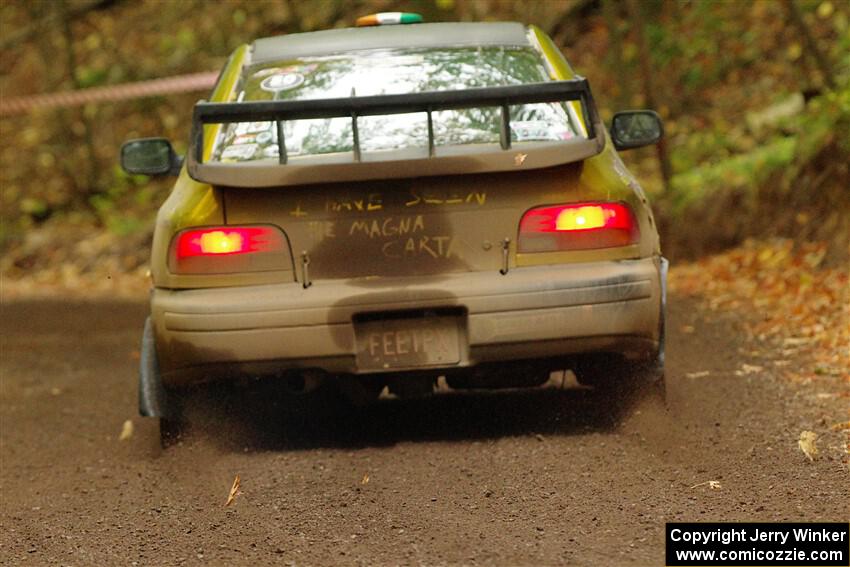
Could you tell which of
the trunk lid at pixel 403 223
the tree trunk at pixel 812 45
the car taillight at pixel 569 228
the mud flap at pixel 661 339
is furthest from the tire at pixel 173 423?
the tree trunk at pixel 812 45

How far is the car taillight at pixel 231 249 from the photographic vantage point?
5441 mm

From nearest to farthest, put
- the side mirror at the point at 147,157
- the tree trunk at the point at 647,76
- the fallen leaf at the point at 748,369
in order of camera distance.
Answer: the side mirror at the point at 147,157 < the fallen leaf at the point at 748,369 < the tree trunk at the point at 647,76

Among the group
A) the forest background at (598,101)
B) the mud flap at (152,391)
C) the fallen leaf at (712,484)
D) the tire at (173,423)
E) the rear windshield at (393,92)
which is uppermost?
the rear windshield at (393,92)

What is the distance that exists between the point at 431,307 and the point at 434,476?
65 cm

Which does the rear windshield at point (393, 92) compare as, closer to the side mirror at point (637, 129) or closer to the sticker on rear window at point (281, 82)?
the sticker on rear window at point (281, 82)

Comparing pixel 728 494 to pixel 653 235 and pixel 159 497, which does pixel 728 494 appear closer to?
pixel 653 235

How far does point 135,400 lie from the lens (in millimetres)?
7852

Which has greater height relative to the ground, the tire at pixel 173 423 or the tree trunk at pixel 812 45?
the tire at pixel 173 423

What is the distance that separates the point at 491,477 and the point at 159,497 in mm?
1222

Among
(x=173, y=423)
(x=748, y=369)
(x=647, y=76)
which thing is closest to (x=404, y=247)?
(x=173, y=423)

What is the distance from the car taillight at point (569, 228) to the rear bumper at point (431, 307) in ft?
0.27

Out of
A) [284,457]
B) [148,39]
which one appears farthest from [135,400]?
[148,39]

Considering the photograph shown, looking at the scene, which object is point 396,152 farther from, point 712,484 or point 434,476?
point 712,484

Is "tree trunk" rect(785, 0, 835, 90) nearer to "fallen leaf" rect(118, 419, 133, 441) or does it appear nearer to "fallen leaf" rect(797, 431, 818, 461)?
"fallen leaf" rect(797, 431, 818, 461)
